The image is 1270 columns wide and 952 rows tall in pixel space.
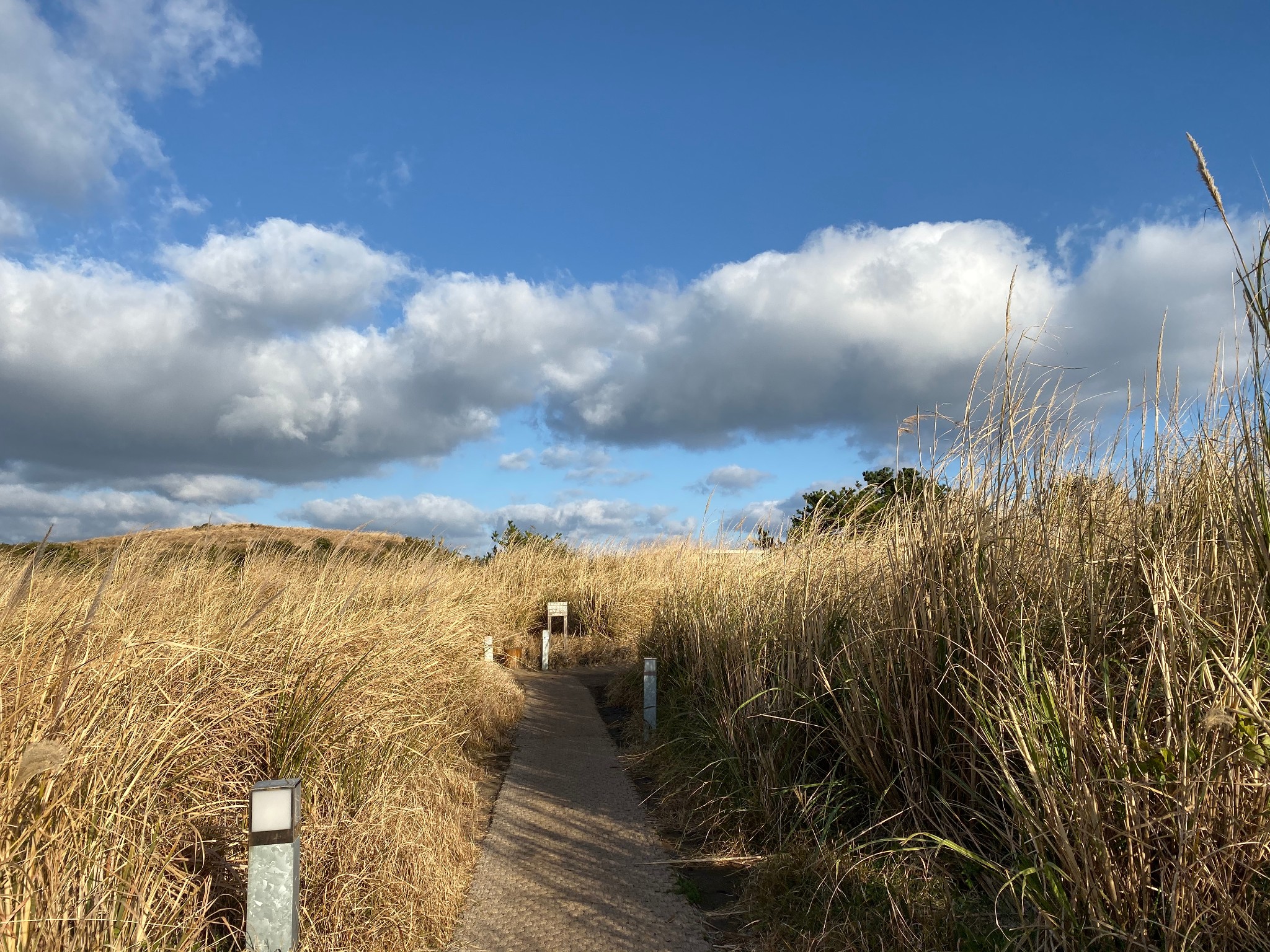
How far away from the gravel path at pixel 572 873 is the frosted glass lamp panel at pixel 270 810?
1.03 metres

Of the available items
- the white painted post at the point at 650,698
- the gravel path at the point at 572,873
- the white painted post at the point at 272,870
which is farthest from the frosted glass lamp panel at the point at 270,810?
the white painted post at the point at 650,698

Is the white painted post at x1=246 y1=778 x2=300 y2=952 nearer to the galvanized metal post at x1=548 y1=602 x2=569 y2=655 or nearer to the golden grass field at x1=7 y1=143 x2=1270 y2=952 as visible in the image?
the golden grass field at x1=7 y1=143 x2=1270 y2=952

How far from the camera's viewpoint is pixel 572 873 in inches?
156

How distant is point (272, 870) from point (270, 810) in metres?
0.19

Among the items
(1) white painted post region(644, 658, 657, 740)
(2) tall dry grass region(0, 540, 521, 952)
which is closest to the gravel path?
(2) tall dry grass region(0, 540, 521, 952)

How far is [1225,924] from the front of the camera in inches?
80.5

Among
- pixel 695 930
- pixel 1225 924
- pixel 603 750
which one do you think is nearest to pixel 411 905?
pixel 695 930

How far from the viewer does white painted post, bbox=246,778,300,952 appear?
2641 millimetres

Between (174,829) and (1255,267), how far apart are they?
418cm

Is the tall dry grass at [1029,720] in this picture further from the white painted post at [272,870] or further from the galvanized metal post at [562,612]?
the galvanized metal post at [562,612]

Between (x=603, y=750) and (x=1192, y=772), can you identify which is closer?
(x=1192, y=772)

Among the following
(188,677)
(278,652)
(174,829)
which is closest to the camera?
(174,829)

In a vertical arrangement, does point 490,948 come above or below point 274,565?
below

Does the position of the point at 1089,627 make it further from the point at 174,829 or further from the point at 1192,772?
the point at 174,829
